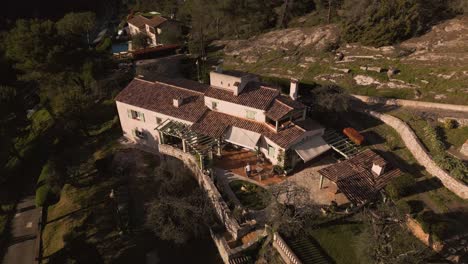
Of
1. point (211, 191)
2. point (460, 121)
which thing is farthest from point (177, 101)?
point (460, 121)

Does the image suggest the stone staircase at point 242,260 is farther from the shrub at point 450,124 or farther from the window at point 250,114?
the shrub at point 450,124

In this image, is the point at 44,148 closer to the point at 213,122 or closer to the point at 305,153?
the point at 213,122

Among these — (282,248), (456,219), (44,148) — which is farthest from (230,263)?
(44,148)

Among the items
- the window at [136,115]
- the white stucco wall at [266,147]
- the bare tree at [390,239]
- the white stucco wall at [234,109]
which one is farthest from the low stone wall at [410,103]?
the window at [136,115]

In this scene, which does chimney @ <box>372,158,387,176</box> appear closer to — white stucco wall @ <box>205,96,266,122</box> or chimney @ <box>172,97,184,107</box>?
white stucco wall @ <box>205,96,266,122</box>

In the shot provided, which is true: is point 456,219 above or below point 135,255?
above

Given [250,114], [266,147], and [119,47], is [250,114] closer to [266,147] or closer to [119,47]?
[266,147]

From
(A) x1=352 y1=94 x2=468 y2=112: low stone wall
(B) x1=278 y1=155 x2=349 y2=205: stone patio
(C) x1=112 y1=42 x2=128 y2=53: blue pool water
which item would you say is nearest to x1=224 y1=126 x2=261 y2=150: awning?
(B) x1=278 y1=155 x2=349 y2=205: stone patio
